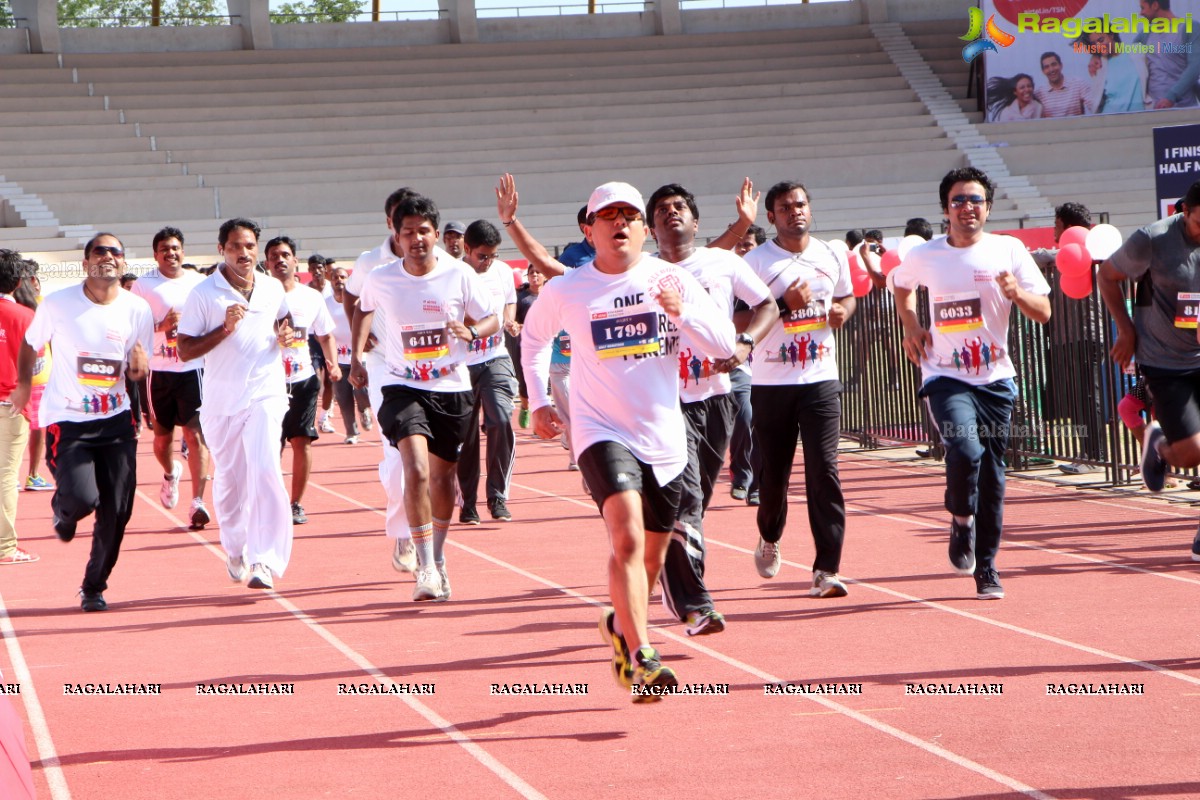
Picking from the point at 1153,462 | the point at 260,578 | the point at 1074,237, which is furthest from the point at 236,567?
the point at 1074,237

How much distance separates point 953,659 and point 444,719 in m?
2.03

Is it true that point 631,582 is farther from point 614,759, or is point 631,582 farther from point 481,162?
point 481,162

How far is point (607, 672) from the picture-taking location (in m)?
6.46

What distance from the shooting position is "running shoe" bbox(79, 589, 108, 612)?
8625mm

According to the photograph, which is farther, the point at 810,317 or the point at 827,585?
the point at 827,585

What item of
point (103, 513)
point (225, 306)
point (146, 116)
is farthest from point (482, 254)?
point (146, 116)

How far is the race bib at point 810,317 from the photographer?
779 cm

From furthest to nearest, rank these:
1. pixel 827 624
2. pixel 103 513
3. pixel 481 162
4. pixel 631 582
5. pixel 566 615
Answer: pixel 481 162
pixel 103 513
pixel 566 615
pixel 827 624
pixel 631 582

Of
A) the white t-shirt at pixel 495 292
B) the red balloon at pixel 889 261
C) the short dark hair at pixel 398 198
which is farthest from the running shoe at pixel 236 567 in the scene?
the red balloon at pixel 889 261

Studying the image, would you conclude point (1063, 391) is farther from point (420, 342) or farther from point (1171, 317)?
point (420, 342)

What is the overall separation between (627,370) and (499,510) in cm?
628

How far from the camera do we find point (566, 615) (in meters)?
7.82

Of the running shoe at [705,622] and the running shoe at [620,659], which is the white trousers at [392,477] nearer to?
the running shoe at [705,622]

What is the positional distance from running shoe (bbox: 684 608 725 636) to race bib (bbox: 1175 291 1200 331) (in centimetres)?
274
